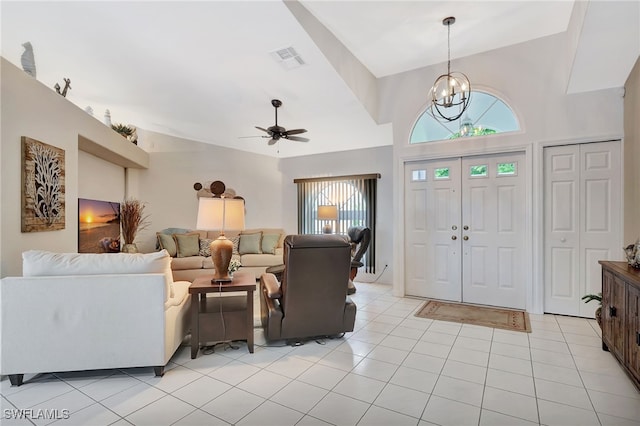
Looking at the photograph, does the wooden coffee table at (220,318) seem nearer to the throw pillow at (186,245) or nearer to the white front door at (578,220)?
the throw pillow at (186,245)

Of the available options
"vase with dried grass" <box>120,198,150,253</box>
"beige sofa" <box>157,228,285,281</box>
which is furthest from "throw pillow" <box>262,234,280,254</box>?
"vase with dried grass" <box>120,198,150,253</box>

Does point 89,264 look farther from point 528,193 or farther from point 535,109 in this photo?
point 535,109

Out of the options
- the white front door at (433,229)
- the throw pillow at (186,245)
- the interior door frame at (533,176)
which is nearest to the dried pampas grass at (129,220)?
the throw pillow at (186,245)

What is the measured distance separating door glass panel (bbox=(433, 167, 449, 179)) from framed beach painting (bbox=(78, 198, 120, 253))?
469 centimetres

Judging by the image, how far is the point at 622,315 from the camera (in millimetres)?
2275

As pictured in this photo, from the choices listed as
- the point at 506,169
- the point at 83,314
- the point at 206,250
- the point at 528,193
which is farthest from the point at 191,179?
the point at 528,193

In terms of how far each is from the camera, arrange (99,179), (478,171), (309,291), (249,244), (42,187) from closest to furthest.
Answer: (309,291) → (42,187) → (478,171) → (99,179) → (249,244)

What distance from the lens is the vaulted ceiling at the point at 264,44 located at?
313 centimetres

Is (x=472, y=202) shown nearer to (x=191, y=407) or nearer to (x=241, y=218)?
(x=241, y=218)

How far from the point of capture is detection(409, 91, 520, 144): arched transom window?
13.2ft

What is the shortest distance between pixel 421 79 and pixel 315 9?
77.1 inches

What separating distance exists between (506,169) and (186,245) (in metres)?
5.16

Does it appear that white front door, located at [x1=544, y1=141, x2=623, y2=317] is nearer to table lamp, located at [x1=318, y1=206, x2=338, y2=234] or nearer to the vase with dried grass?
table lamp, located at [x1=318, y1=206, x2=338, y2=234]

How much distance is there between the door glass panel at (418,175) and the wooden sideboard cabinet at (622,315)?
231 centimetres
